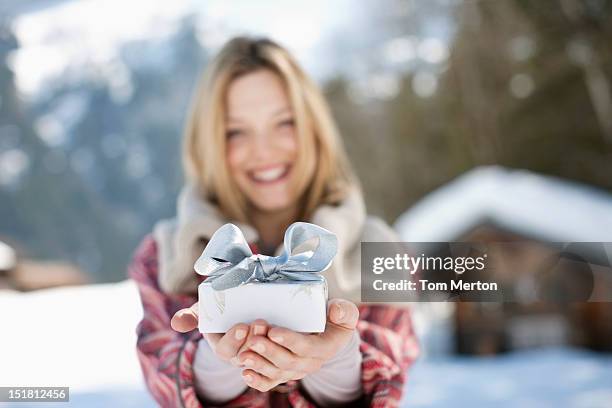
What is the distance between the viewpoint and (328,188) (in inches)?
22.5

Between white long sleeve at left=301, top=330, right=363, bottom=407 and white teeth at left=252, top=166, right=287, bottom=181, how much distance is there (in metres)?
0.20

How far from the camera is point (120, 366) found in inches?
33.4

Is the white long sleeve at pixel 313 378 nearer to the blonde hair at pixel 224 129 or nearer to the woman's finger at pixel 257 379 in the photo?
the woman's finger at pixel 257 379

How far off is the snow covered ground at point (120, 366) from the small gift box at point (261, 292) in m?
0.25

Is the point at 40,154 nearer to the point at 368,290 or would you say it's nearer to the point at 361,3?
the point at 368,290

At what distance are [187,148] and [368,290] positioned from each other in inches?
8.8

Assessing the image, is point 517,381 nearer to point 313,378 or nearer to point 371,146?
point 313,378

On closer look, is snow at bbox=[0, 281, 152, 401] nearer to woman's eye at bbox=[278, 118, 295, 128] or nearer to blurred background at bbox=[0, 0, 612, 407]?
blurred background at bbox=[0, 0, 612, 407]

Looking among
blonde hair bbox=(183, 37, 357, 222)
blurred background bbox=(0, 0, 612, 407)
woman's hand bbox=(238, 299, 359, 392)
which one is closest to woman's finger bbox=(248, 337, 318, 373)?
woman's hand bbox=(238, 299, 359, 392)

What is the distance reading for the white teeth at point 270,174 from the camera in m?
0.56

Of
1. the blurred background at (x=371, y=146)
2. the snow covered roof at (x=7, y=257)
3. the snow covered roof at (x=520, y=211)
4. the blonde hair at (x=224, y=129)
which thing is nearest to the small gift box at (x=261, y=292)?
the blonde hair at (x=224, y=129)

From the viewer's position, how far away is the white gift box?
319 mm

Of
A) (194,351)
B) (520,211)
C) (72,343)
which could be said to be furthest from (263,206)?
(520,211)

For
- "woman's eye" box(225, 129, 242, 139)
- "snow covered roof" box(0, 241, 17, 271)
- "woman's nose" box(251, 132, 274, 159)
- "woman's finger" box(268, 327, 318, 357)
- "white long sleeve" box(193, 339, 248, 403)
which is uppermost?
"snow covered roof" box(0, 241, 17, 271)
